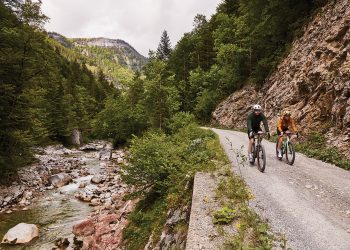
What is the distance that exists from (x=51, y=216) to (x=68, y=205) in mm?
2193

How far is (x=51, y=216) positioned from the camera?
1633 cm

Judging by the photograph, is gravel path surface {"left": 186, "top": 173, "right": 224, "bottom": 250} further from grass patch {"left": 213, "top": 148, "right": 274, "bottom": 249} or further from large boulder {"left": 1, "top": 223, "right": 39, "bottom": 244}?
large boulder {"left": 1, "top": 223, "right": 39, "bottom": 244}

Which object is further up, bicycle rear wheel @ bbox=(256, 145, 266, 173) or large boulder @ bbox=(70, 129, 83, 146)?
bicycle rear wheel @ bbox=(256, 145, 266, 173)

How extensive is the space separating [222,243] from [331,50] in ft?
56.6

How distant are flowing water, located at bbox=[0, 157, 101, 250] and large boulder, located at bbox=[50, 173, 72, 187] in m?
1.45

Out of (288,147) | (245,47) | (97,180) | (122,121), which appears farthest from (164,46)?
(288,147)

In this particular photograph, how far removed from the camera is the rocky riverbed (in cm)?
1242

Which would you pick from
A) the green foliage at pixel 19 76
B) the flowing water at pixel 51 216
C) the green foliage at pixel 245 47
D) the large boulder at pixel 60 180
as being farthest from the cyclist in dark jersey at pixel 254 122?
the green foliage at pixel 245 47

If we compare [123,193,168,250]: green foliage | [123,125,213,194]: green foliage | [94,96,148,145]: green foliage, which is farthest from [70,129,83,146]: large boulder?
[123,193,168,250]: green foliage

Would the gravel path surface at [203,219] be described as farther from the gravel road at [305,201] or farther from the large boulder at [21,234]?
the large boulder at [21,234]

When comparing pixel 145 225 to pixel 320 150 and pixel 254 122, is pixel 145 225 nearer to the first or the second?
pixel 254 122

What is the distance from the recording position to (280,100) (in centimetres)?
2338

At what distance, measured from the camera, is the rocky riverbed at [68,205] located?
12422mm

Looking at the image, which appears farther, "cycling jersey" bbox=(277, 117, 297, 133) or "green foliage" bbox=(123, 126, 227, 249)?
"cycling jersey" bbox=(277, 117, 297, 133)
